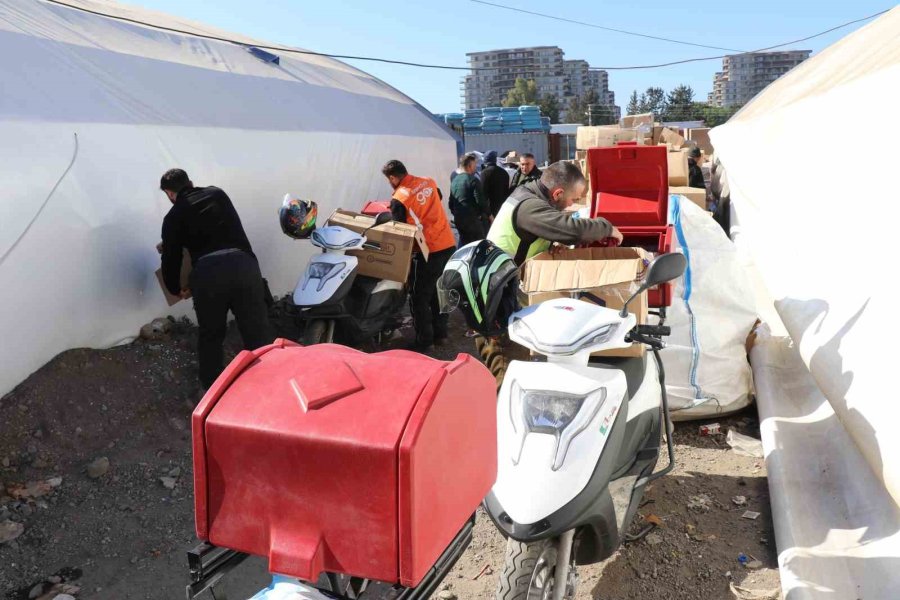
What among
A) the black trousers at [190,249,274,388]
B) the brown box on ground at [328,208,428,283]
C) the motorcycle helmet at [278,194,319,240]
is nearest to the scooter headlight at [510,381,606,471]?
the black trousers at [190,249,274,388]

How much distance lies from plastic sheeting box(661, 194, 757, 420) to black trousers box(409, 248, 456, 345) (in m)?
2.16

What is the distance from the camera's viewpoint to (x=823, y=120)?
4.88m

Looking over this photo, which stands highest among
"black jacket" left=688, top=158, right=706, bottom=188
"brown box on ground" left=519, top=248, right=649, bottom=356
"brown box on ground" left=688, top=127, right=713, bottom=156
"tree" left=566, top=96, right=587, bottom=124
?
"tree" left=566, top=96, right=587, bottom=124

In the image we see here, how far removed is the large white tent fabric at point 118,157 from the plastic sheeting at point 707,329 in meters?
3.65

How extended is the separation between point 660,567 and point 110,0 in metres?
9.33

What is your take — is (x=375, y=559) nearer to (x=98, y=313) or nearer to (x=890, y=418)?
(x=890, y=418)

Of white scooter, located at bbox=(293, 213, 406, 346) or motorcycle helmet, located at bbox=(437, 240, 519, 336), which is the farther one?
white scooter, located at bbox=(293, 213, 406, 346)

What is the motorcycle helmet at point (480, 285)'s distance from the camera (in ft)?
9.62

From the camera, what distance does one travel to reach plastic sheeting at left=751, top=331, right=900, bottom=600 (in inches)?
107

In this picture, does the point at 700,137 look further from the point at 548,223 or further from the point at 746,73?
the point at 746,73

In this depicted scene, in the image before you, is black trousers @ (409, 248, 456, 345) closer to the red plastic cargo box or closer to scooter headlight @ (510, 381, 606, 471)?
the red plastic cargo box

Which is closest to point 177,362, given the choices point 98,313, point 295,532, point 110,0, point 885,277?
point 98,313

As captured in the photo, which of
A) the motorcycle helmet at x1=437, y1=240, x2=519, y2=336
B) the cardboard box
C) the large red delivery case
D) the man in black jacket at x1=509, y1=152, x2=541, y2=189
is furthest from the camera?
the cardboard box

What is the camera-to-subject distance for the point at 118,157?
17.3ft
